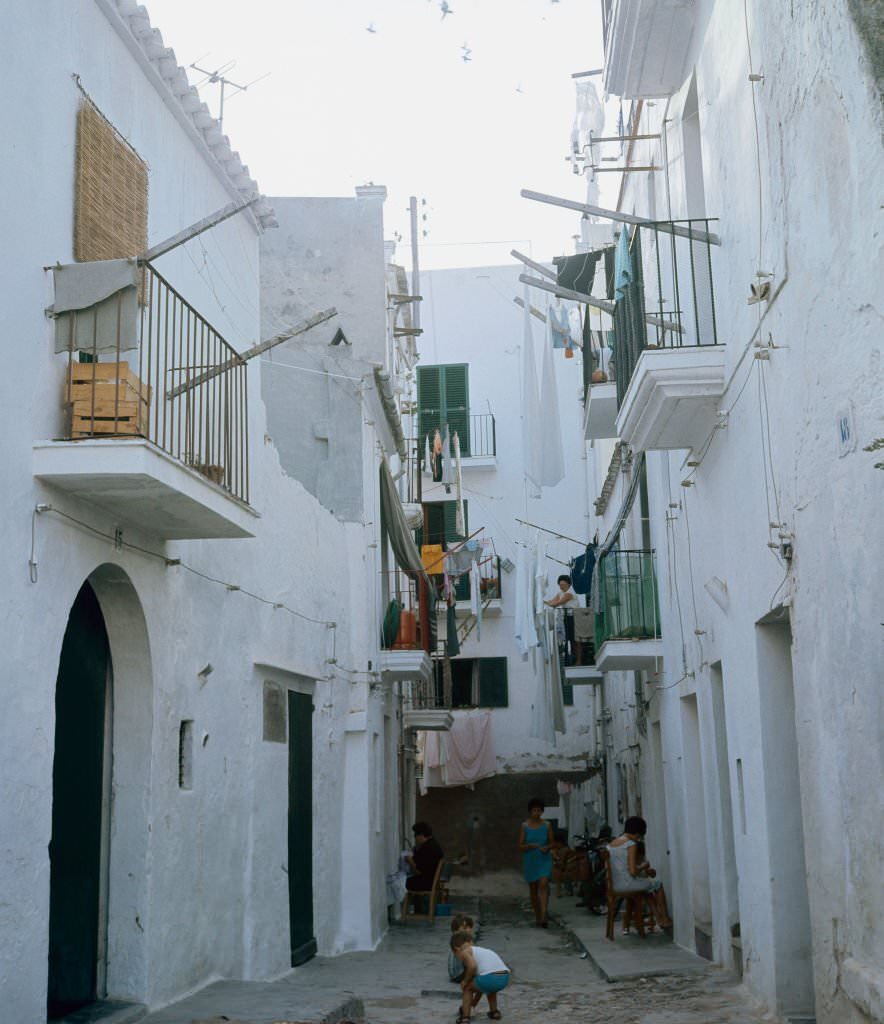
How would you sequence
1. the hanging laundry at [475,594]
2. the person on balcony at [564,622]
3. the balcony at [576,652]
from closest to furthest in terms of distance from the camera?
the balcony at [576,652] → the person on balcony at [564,622] → the hanging laundry at [475,594]

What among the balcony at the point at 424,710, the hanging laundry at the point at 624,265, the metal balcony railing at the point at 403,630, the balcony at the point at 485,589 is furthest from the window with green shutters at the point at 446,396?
the hanging laundry at the point at 624,265

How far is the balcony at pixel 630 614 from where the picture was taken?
50.9ft

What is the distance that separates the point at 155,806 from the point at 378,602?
31.3ft

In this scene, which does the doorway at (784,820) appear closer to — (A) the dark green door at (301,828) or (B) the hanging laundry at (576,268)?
(A) the dark green door at (301,828)

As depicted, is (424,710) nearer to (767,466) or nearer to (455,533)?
(455,533)

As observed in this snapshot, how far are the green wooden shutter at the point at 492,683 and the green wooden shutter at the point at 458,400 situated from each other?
5.28 m

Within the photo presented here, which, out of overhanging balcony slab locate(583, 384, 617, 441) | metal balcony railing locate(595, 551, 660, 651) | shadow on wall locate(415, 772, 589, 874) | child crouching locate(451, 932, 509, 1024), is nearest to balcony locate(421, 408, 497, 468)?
shadow on wall locate(415, 772, 589, 874)

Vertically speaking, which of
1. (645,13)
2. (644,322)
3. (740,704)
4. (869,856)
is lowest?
(869,856)

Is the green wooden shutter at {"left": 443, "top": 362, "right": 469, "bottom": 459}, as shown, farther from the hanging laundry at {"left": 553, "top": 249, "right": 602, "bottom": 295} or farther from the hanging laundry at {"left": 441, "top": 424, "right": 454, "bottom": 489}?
the hanging laundry at {"left": 553, "top": 249, "right": 602, "bottom": 295}

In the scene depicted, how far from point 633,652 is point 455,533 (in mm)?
15599

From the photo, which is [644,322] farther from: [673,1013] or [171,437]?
[673,1013]

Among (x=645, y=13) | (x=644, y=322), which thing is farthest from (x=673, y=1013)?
(x=645, y=13)

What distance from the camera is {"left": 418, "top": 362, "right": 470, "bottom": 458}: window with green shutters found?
1271 inches

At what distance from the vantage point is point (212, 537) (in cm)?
956
